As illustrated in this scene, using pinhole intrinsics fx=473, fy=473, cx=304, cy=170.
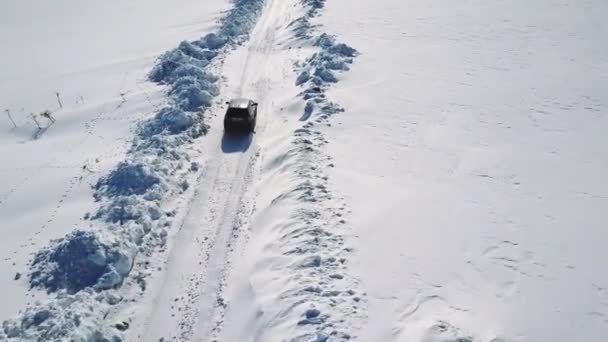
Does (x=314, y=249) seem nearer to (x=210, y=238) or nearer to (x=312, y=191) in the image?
(x=312, y=191)

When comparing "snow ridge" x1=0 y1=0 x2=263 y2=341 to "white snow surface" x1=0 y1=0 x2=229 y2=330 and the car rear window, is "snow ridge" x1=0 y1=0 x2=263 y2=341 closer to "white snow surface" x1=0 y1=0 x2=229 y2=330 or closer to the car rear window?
"white snow surface" x1=0 y1=0 x2=229 y2=330

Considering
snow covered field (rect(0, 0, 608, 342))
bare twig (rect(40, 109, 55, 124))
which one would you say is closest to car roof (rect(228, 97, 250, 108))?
snow covered field (rect(0, 0, 608, 342))

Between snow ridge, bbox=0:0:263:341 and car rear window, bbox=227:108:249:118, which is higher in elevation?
car rear window, bbox=227:108:249:118

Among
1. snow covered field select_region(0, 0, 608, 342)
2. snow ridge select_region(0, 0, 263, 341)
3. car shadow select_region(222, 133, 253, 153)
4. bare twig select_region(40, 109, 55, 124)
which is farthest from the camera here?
bare twig select_region(40, 109, 55, 124)

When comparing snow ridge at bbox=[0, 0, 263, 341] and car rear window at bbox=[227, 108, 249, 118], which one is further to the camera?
car rear window at bbox=[227, 108, 249, 118]

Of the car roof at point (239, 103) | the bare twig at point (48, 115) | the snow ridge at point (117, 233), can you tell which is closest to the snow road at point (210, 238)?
the snow ridge at point (117, 233)

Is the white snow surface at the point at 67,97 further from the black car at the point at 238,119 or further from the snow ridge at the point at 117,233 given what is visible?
the black car at the point at 238,119

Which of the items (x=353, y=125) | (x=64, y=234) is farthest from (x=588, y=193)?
(x=64, y=234)
